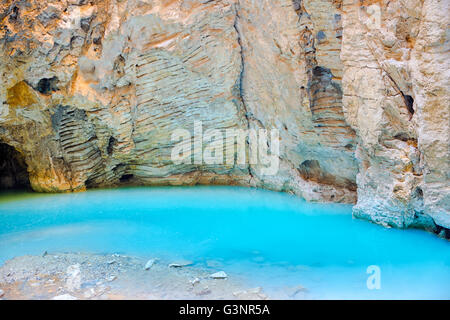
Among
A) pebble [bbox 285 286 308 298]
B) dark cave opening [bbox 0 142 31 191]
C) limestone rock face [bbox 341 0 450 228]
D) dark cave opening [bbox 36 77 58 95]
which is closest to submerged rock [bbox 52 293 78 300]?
pebble [bbox 285 286 308 298]

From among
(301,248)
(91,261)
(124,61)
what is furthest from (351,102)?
(124,61)

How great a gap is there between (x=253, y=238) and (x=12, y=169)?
8869mm

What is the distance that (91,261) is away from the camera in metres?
4.98

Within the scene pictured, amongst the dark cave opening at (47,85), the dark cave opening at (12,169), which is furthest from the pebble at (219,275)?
the dark cave opening at (12,169)

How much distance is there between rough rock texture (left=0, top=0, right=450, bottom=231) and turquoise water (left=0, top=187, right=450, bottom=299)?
701 mm

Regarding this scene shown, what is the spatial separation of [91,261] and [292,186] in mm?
4964

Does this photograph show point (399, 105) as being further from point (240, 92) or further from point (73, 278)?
point (73, 278)

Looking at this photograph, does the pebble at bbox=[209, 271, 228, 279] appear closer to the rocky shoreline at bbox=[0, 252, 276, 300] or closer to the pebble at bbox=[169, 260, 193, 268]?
the rocky shoreline at bbox=[0, 252, 276, 300]

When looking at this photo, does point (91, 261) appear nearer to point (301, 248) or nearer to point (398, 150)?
point (301, 248)

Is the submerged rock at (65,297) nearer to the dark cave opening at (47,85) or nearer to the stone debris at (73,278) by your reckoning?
the stone debris at (73,278)

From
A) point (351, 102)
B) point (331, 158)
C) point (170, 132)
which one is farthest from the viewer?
point (170, 132)

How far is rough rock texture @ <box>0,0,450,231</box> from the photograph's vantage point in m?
5.48

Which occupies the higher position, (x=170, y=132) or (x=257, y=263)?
(x=170, y=132)

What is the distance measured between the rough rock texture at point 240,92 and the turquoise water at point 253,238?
2.30ft
